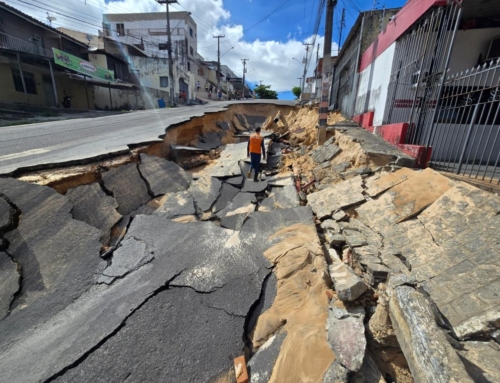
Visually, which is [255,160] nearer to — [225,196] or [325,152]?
[225,196]

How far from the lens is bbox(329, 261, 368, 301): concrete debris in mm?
2139

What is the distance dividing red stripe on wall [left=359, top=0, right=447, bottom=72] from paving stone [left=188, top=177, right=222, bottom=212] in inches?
214

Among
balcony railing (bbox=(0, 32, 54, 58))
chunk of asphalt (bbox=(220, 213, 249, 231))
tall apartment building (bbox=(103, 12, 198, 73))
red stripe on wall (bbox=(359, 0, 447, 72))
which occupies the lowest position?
chunk of asphalt (bbox=(220, 213, 249, 231))

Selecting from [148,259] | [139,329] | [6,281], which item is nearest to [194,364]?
[139,329]

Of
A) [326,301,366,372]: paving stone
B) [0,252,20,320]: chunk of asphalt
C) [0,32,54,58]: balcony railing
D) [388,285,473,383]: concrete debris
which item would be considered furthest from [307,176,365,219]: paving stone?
[0,32,54,58]: balcony railing

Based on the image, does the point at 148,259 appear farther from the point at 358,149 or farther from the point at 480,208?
the point at 358,149

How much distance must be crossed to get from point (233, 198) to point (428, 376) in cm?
419

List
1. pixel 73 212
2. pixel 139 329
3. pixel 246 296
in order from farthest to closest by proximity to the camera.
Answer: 1. pixel 73 212
2. pixel 246 296
3. pixel 139 329

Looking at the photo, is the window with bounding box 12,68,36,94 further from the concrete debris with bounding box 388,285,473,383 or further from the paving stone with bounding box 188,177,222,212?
the concrete debris with bounding box 388,285,473,383

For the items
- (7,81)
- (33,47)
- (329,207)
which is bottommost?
(329,207)

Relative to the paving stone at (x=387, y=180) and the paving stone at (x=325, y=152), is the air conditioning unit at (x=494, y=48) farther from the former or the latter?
the paving stone at (x=387, y=180)

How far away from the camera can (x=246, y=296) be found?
8.16ft

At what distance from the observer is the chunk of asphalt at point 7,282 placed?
7.11ft

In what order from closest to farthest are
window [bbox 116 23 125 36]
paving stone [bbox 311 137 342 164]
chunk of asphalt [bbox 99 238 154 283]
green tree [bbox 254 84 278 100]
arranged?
chunk of asphalt [bbox 99 238 154 283]
paving stone [bbox 311 137 342 164]
window [bbox 116 23 125 36]
green tree [bbox 254 84 278 100]
